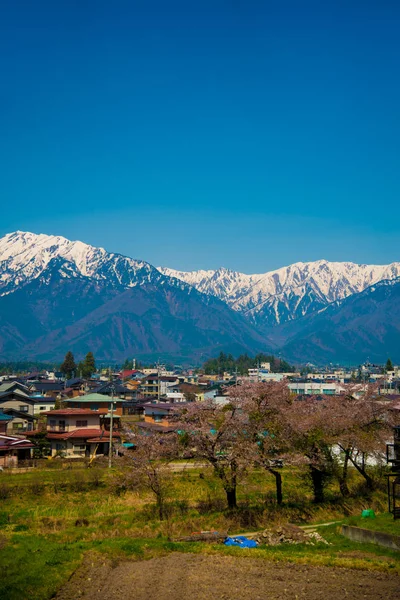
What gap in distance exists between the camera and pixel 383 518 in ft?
73.2

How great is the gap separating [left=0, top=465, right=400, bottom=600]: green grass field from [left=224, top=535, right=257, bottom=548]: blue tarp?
726mm

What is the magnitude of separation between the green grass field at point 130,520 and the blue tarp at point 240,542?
0.73m

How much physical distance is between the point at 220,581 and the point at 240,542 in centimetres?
476

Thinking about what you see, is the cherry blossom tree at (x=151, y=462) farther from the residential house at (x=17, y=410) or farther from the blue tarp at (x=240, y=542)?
the residential house at (x=17, y=410)

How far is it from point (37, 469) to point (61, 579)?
2379 centimetres

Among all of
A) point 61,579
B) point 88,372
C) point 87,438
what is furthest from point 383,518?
point 88,372

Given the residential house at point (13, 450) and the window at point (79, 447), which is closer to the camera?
the residential house at point (13, 450)

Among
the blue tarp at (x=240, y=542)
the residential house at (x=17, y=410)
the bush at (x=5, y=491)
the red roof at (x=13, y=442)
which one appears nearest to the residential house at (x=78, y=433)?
the red roof at (x=13, y=442)

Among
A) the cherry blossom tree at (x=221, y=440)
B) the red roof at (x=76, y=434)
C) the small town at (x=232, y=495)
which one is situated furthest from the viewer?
the red roof at (x=76, y=434)

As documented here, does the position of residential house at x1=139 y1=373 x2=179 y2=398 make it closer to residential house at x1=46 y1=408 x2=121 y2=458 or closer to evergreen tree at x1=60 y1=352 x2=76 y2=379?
evergreen tree at x1=60 y1=352 x2=76 y2=379

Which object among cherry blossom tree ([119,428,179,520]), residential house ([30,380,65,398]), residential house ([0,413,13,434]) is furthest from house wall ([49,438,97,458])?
residential house ([30,380,65,398])

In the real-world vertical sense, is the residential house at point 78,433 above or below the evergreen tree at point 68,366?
below

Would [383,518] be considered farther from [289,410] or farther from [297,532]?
[289,410]

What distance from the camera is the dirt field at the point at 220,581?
14.0 metres
